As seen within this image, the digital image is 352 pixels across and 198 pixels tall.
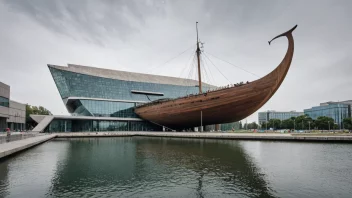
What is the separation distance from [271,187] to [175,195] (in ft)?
11.0

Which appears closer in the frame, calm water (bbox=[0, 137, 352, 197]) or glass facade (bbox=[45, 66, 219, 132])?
calm water (bbox=[0, 137, 352, 197])

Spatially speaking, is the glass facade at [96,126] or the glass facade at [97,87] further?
the glass facade at [97,87]

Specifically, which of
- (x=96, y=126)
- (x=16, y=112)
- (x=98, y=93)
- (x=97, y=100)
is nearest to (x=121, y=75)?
(x=98, y=93)

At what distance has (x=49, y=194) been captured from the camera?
284 inches

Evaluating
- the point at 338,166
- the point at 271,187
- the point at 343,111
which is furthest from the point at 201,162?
the point at 343,111

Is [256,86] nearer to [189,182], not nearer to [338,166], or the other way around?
[338,166]

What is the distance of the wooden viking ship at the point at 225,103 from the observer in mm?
23367

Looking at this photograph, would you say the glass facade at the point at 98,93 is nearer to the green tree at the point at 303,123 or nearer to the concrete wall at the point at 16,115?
the concrete wall at the point at 16,115

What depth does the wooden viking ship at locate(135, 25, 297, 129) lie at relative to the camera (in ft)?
76.7

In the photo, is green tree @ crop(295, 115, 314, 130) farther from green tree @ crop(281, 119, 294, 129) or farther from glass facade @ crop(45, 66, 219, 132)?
glass facade @ crop(45, 66, 219, 132)

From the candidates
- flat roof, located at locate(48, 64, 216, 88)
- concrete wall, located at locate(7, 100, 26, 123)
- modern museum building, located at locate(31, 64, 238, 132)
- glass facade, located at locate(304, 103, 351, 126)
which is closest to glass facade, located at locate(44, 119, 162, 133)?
modern museum building, located at locate(31, 64, 238, 132)

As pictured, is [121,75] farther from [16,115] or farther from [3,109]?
[3,109]

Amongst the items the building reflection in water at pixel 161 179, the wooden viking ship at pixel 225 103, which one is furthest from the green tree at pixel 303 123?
the building reflection in water at pixel 161 179

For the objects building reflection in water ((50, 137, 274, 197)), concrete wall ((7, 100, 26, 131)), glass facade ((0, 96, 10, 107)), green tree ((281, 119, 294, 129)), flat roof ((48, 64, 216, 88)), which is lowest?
green tree ((281, 119, 294, 129))
